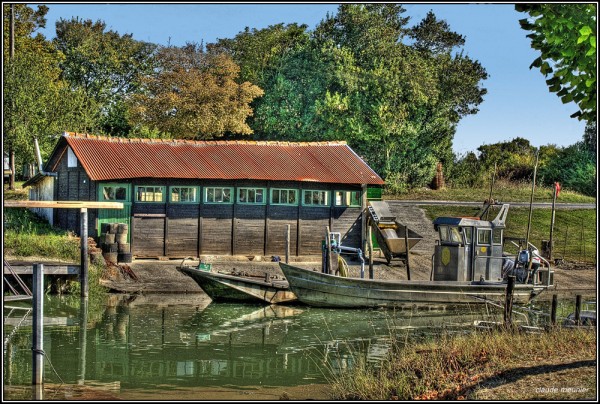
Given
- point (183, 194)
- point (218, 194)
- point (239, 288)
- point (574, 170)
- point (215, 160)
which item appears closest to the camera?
point (239, 288)

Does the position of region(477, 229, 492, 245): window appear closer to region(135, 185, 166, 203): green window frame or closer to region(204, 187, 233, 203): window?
region(204, 187, 233, 203): window

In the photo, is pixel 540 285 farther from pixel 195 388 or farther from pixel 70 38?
pixel 70 38

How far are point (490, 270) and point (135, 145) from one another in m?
18.1

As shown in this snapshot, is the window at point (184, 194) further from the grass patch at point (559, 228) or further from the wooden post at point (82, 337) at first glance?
the grass patch at point (559, 228)

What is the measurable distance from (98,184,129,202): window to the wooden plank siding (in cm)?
25

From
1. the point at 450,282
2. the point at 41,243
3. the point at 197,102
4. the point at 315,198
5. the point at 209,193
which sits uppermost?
the point at 197,102

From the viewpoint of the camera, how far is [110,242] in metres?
38.2

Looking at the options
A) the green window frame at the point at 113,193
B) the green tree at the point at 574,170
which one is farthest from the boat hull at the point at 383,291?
the green tree at the point at 574,170

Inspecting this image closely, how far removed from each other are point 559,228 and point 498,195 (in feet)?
30.1

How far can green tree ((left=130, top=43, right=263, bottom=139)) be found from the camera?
61969mm

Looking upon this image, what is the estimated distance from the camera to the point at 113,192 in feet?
132

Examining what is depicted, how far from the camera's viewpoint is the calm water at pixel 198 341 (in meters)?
21.5

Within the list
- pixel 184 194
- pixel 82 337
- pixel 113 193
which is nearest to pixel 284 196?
pixel 184 194

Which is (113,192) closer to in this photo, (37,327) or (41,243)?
(41,243)
